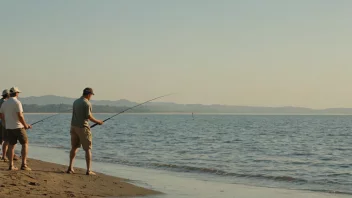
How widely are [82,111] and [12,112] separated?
51.3 inches

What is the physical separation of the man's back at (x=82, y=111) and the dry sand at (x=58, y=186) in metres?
1.06

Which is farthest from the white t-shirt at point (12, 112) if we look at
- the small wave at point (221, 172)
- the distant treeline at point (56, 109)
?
the small wave at point (221, 172)

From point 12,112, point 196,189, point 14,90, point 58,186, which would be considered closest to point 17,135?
point 12,112

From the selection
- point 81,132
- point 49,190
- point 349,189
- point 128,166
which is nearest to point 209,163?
point 128,166

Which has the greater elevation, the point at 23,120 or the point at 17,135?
the point at 23,120

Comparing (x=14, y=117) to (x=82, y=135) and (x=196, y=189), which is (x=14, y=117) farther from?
(x=196, y=189)

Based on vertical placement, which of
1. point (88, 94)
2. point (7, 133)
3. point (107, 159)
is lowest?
point (107, 159)

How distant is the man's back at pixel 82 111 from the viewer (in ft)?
32.4

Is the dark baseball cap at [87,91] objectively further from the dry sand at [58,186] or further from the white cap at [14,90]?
the dry sand at [58,186]

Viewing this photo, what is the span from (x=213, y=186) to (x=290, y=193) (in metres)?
1.71

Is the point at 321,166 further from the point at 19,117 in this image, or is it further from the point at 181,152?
the point at 19,117

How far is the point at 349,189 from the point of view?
11.9 metres

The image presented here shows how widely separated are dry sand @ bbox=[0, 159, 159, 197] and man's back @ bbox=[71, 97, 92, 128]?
1.06 m

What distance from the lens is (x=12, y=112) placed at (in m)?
9.76
